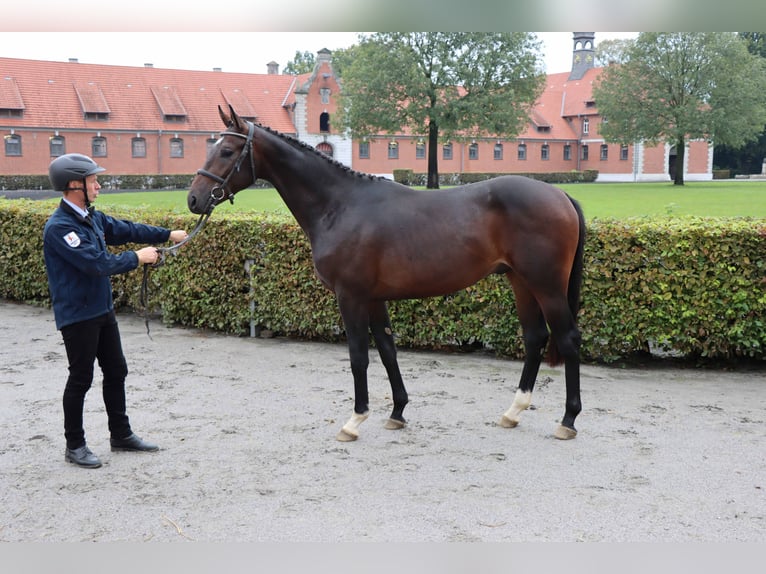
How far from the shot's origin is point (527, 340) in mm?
5363

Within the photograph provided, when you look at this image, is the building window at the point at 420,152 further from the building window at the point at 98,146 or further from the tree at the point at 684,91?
the building window at the point at 98,146

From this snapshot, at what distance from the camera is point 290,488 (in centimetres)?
419

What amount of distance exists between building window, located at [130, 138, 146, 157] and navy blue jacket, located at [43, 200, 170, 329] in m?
49.1

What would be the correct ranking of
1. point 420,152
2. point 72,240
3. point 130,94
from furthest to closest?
point 420,152
point 130,94
point 72,240

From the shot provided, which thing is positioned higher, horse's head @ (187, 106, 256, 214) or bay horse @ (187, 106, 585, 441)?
horse's head @ (187, 106, 256, 214)

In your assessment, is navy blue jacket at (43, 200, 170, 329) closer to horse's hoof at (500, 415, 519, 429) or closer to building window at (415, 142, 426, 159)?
horse's hoof at (500, 415, 519, 429)

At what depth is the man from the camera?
13.9 ft

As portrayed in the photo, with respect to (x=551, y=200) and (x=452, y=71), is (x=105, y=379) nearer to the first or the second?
(x=551, y=200)

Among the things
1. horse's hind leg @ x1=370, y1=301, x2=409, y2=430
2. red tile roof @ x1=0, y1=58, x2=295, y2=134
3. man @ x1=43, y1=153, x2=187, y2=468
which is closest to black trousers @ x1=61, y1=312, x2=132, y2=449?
man @ x1=43, y1=153, x2=187, y2=468

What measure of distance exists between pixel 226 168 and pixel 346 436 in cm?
211

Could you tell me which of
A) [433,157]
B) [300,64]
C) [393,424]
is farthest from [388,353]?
[300,64]

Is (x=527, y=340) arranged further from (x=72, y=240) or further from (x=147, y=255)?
(x=72, y=240)

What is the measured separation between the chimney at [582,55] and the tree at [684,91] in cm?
2163

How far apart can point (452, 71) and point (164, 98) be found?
22956 millimetres
